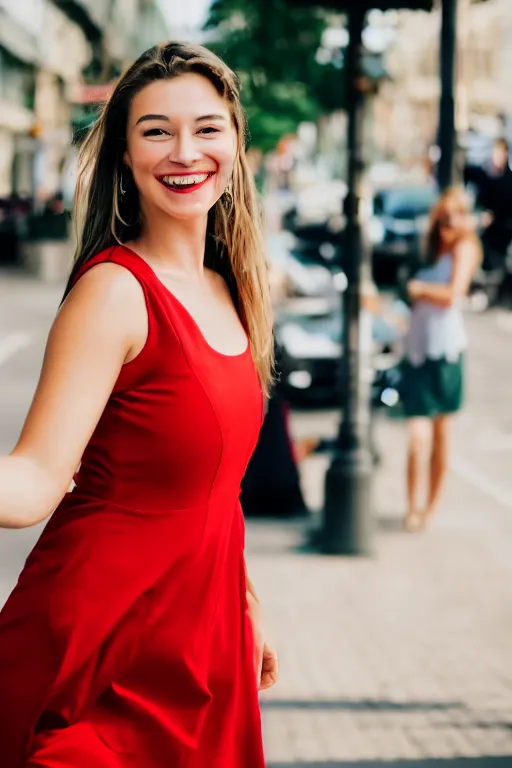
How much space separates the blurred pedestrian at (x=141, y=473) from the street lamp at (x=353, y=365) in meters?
5.22

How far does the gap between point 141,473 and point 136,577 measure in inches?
6.3

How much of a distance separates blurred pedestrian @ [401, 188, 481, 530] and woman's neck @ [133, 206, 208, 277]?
227 inches

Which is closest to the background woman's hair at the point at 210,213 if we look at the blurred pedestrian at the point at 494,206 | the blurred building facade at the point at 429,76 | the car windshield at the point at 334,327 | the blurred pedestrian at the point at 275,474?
the blurred pedestrian at the point at 275,474

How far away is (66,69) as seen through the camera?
1841 inches

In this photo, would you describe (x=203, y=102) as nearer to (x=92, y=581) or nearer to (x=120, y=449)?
(x=120, y=449)

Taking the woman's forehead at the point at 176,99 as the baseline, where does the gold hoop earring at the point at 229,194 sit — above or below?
below

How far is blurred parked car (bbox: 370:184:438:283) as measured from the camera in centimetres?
2764

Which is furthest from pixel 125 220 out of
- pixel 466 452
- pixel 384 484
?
pixel 466 452

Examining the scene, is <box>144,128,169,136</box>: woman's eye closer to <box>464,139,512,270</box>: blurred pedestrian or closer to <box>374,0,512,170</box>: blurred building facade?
<box>464,139,512,270</box>: blurred pedestrian

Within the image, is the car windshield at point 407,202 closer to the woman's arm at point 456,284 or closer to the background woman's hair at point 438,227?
the background woman's hair at point 438,227

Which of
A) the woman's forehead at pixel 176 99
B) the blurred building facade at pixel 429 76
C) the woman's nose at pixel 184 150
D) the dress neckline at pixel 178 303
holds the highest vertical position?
the blurred building facade at pixel 429 76

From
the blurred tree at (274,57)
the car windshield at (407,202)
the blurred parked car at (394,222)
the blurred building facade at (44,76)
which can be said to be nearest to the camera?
the blurred parked car at (394,222)

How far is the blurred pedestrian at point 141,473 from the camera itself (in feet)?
6.45

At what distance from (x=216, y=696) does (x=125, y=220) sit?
80 centimetres
